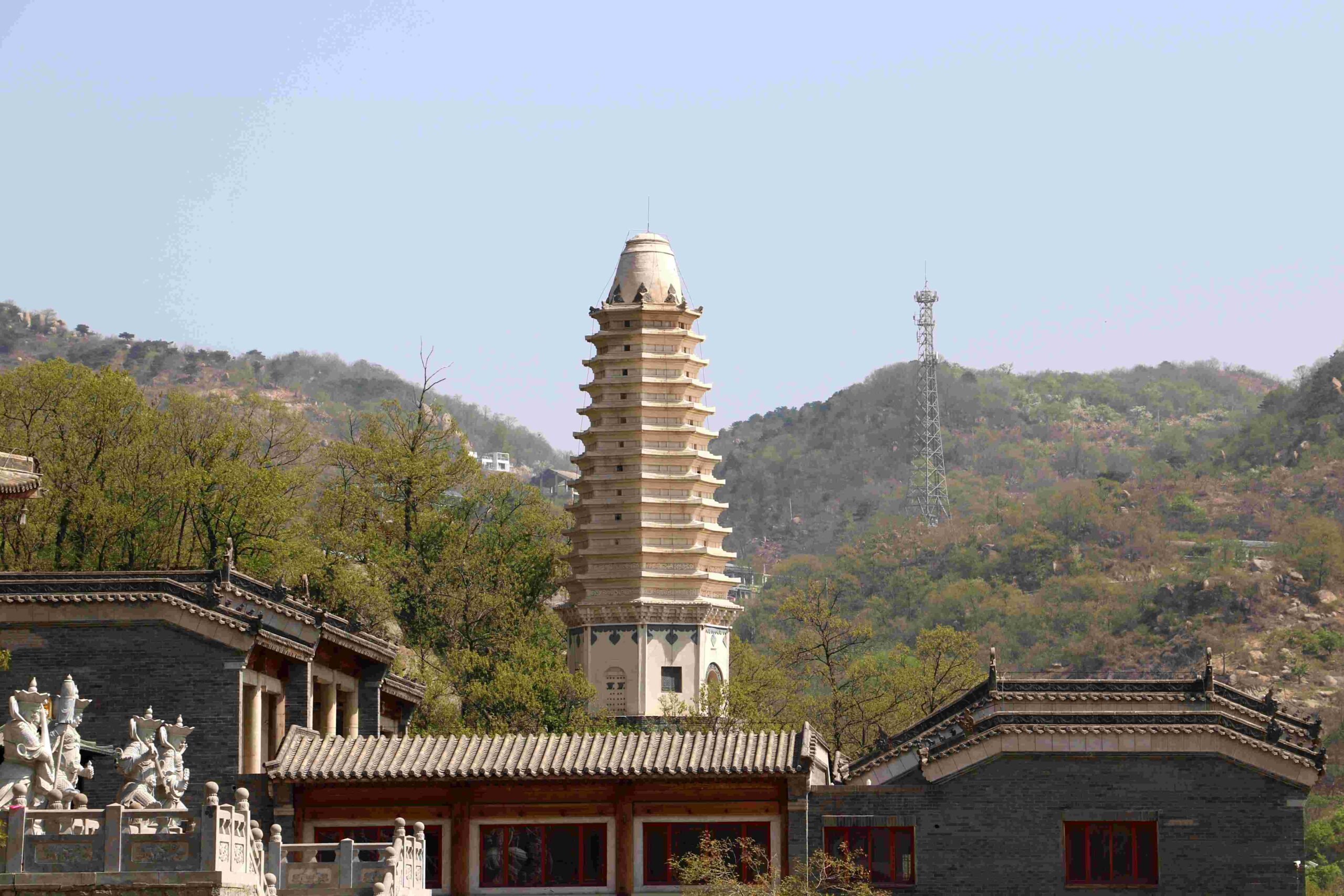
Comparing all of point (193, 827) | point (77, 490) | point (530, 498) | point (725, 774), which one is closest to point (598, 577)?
point (530, 498)

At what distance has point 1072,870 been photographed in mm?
37625

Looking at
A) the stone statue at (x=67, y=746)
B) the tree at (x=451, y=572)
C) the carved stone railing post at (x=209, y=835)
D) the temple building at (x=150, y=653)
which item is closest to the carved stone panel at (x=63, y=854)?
the carved stone railing post at (x=209, y=835)

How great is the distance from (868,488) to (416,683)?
111289mm

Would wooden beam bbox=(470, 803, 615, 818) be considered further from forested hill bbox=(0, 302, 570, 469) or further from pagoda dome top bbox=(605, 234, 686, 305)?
forested hill bbox=(0, 302, 570, 469)

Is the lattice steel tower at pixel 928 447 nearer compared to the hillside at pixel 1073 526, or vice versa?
the hillside at pixel 1073 526

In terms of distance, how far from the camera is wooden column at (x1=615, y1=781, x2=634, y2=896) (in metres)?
38.0

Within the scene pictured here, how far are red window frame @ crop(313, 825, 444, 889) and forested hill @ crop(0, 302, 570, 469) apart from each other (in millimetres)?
100955

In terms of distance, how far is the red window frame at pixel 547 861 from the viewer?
38.2 metres

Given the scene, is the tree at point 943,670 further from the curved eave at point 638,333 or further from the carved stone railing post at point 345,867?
the carved stone railing post at point 345,867

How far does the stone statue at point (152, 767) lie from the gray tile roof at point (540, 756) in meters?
7.76

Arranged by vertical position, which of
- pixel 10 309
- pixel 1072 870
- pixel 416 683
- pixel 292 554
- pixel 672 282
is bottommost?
pixel 1072 870

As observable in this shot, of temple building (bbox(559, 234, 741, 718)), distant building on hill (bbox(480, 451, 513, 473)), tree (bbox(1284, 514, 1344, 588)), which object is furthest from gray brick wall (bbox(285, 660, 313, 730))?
distant building on hill (bbox(480, 451, 513, 473))

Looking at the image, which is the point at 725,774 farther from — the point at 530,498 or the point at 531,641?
the point at 530,498

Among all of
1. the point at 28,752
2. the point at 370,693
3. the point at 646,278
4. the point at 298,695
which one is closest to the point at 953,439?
the point at 646,278
